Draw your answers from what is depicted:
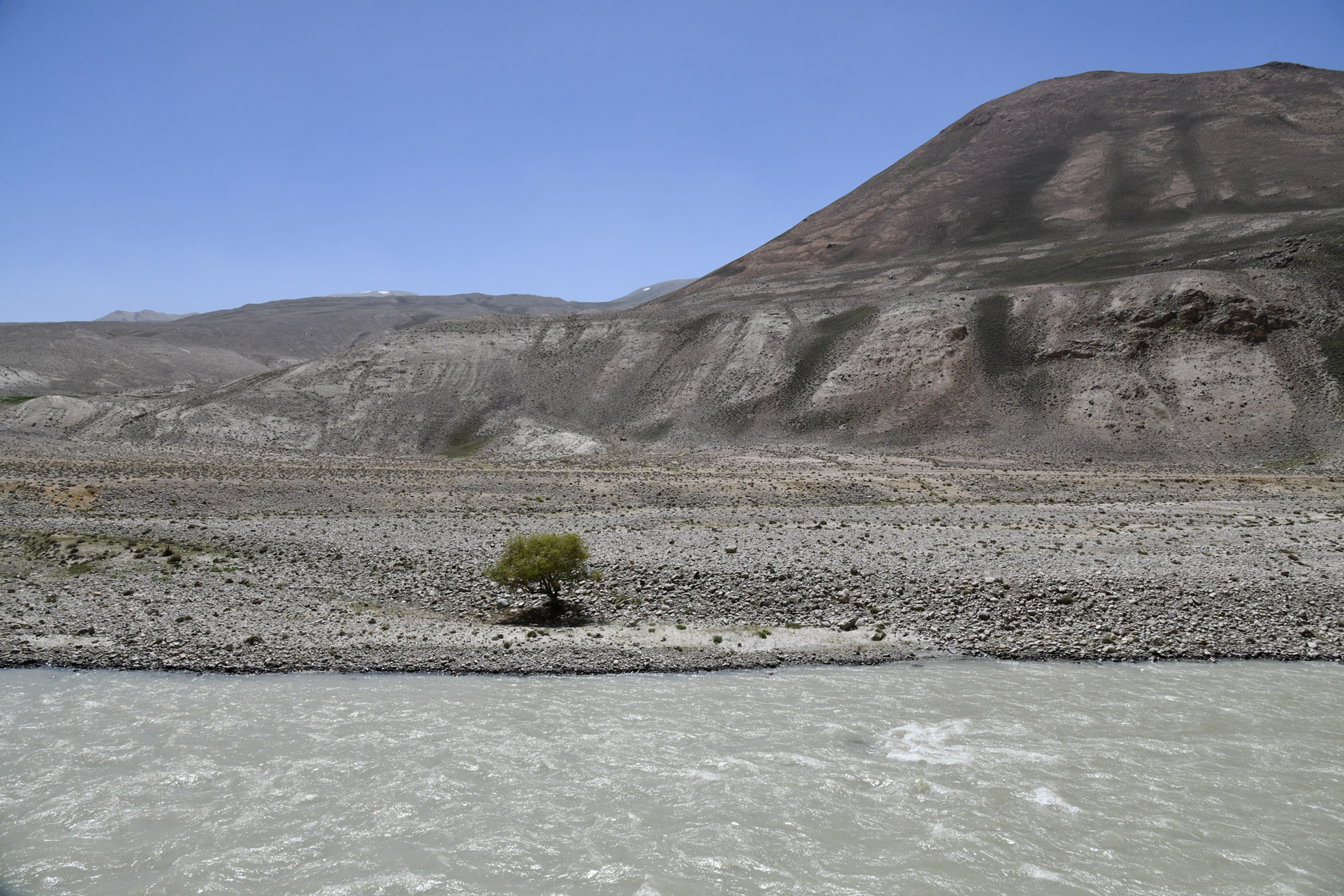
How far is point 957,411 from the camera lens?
5338cm

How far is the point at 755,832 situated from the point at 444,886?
4380 mm

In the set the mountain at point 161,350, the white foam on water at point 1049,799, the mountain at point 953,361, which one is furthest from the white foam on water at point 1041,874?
the mountain at point 161,350

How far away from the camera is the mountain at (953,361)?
49.2m

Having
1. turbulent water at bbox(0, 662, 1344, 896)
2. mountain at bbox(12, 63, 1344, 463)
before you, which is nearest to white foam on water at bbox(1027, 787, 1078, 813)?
turbulent water at bbox(0, 662, 1344, 896)

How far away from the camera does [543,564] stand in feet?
68.3

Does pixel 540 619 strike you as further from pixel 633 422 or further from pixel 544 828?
pixel 633 422

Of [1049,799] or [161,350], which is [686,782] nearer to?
[1049,799]

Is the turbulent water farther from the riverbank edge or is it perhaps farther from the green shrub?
the green shrub

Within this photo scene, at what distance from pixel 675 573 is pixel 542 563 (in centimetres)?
401

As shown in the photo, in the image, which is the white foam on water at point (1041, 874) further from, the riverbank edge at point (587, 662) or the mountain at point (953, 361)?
the mountain at point (953, 361)

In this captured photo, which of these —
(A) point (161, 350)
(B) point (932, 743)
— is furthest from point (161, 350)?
(B) point (932, 743)

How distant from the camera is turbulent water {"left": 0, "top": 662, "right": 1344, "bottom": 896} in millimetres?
10969

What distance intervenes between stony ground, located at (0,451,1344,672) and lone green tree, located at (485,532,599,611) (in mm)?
803

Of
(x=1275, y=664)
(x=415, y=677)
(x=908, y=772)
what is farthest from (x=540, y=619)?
(x=1275, y=664)
